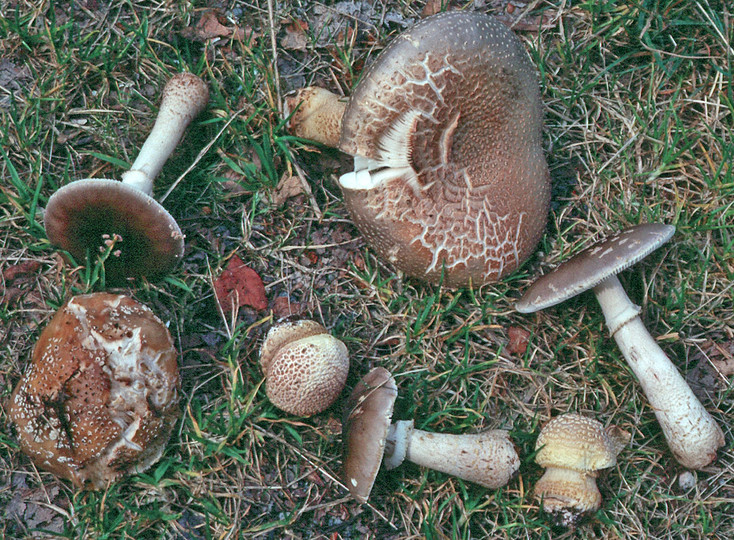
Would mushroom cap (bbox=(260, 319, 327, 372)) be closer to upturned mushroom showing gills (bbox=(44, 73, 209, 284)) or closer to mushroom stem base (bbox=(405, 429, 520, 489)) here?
upturned mushroom showing gills (bbox=(44, 73, 209, 284))

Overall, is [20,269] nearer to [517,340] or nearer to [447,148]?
[447,148]

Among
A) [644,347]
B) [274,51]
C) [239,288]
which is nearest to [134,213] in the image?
[239,288]

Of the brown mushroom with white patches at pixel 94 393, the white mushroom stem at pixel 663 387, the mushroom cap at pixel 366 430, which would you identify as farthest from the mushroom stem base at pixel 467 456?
the brown mushroom with white patches at pixel 94 393

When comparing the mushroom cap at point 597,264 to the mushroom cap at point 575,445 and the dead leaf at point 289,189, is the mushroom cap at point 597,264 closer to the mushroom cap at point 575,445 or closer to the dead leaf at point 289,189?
the mushroom cap at point 575,445

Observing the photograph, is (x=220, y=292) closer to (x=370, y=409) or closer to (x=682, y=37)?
(x=370, y=409)

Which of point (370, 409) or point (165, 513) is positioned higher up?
point (370, 409)

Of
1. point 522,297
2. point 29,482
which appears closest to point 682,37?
point 522,297
